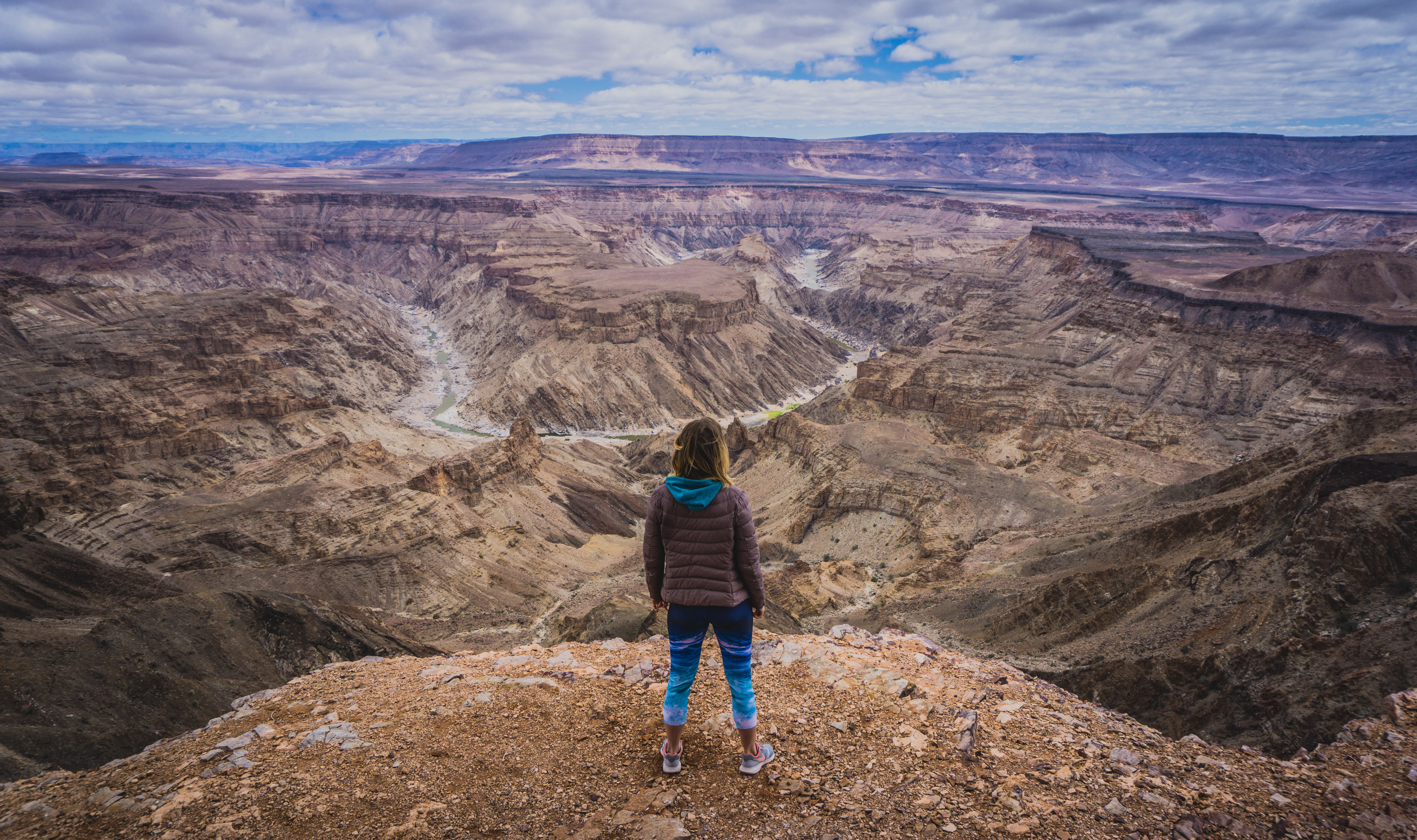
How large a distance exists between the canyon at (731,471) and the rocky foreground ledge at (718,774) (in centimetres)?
419

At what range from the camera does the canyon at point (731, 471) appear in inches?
664

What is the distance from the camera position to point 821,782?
7.14m

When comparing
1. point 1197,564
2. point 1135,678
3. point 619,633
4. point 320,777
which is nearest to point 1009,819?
point 320,777

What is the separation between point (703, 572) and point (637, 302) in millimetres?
91467

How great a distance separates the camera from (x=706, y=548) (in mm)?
6902

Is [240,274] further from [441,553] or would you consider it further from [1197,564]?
[1197,564]

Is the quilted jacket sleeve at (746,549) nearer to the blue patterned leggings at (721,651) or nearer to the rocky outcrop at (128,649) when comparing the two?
the blue patterned leggings at (721,651)

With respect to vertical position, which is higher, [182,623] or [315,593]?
[182,623]

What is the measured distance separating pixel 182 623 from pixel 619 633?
464 inches

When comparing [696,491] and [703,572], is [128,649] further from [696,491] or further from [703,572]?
[696,491]

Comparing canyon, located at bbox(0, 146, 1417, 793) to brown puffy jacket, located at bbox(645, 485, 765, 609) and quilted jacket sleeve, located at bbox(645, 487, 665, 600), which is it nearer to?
quilted jacket sleeve, located at bbox(645, 487, 665, 600)

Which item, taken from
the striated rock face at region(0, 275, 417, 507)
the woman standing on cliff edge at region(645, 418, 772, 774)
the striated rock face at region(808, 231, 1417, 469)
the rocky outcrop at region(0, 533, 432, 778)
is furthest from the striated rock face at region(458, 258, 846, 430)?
the woman standing on cliff edge at region(645, 418, 772, 774)

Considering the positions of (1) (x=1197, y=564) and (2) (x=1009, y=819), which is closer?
(2) (x=1009, y=819)

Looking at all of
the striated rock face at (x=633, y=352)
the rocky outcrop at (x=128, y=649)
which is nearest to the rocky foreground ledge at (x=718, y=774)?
the rocky outcrop at (x=128, y=649)
